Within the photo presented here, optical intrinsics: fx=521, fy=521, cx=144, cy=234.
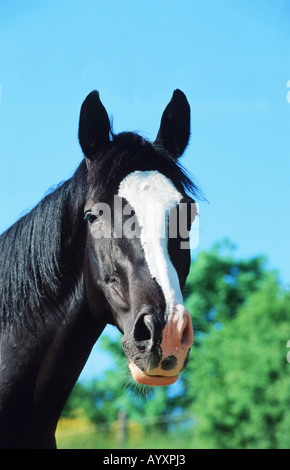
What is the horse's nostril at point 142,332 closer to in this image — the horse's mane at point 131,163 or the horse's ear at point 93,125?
the horse's mane at point 131,163

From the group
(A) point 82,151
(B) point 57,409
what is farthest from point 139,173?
(B) point 57,409

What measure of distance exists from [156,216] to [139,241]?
6.4 inches

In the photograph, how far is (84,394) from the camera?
161ft

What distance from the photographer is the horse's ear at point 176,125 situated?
3.49 metres

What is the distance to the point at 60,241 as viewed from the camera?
3107 mm

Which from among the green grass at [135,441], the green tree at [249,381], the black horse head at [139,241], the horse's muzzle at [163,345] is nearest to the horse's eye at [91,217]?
the black horse head at [139,241]

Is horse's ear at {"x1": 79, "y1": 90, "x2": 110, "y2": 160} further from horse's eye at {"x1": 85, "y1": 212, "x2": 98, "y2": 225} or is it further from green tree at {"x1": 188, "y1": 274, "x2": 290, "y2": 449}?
green tree at {"x1": 188, "y1": 274, "x2": 290, "y2": 449}

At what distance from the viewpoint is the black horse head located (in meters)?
2.45

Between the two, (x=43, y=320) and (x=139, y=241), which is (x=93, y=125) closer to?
(x=139, y=241)

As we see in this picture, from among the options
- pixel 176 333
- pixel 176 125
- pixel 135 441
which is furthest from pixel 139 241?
pixel 135 441

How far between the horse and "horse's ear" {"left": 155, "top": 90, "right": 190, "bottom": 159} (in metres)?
0.21

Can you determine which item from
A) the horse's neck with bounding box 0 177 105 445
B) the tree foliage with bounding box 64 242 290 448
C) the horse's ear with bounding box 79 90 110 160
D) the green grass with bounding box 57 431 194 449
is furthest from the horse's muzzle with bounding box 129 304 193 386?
the green grass with bounding box 57 431 194 449

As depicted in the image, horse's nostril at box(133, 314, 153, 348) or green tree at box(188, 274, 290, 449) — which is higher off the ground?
green tree at box(188, 274, 290, 449)

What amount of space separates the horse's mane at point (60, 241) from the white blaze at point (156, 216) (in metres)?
0.13
